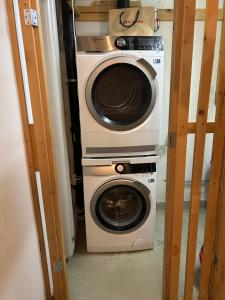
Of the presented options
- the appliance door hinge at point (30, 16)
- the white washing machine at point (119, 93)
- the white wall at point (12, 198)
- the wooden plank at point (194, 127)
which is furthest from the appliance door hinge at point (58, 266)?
the appliance door hinge at point (30, 16)

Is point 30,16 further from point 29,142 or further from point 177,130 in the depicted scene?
point 177,130

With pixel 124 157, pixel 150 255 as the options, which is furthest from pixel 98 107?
pixel 150 255

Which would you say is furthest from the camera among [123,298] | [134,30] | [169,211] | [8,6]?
[134,30]

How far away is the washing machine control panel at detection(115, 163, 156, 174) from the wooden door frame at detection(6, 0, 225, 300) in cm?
50

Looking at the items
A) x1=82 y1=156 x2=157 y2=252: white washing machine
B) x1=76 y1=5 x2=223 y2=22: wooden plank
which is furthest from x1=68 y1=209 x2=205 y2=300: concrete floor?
x1=76 y1=5 x2=223 y2=22: wooden plank

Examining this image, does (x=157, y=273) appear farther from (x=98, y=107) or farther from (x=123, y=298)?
(x=98, y=107)

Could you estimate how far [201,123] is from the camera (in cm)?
116

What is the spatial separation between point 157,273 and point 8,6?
197cm

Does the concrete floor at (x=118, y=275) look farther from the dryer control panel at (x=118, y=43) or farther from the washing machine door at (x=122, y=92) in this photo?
the dryer control panel at (x=118, y=43)

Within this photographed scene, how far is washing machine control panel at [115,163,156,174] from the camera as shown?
1.78 m

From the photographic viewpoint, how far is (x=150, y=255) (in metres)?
1.99

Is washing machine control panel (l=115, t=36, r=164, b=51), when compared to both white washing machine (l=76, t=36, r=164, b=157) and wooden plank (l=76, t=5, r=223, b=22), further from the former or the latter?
wooden plank (l=76, t=5, r=223, b=22)

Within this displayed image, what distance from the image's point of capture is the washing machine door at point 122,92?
159 cm

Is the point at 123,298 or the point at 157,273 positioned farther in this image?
the point at 157,273
